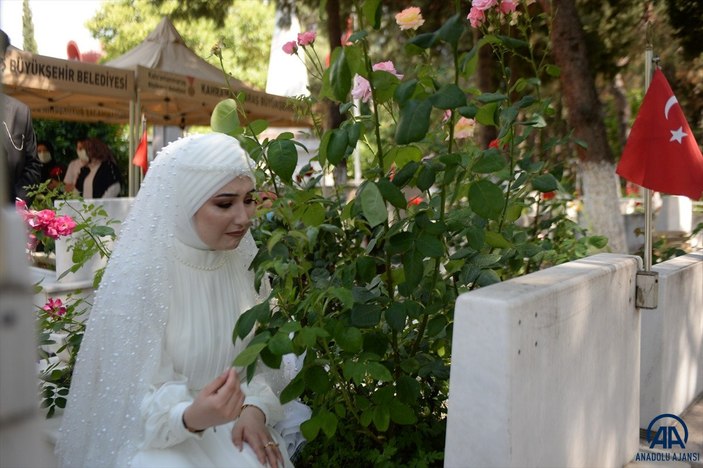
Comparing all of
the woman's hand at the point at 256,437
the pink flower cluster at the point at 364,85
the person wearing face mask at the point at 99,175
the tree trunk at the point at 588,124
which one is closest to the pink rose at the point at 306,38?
the pink flower cluster at the point at 364,85

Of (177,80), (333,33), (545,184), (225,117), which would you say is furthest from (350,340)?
(333,33)

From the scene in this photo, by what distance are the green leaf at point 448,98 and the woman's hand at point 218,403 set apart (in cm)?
95

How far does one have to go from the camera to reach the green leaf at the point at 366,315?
262 centimetres

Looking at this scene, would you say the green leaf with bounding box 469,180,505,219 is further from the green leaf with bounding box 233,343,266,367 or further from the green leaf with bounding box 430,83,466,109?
the green leaf with bounding box 233,343,266,367

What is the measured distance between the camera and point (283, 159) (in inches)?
104

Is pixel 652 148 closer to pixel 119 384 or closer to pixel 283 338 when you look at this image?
pixel 283 338

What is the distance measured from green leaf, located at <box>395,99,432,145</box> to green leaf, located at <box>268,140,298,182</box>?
524 millimetres

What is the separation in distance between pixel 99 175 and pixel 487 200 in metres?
7.29

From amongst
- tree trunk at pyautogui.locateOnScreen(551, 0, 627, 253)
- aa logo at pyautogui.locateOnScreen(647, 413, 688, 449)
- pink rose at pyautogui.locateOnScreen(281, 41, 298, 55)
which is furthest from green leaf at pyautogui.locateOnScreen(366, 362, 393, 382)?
tree trunk at pyautogui.locateOnScreen(551, 0, 627, 253)

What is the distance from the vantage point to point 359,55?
2379 millimetres

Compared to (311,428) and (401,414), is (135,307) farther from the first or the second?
(401,414)

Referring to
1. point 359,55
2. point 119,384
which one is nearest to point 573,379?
point 359,55

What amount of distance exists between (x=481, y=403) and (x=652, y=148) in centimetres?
205

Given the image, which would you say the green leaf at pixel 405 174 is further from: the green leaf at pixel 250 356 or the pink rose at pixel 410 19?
the green leaf at pixel 250 356
